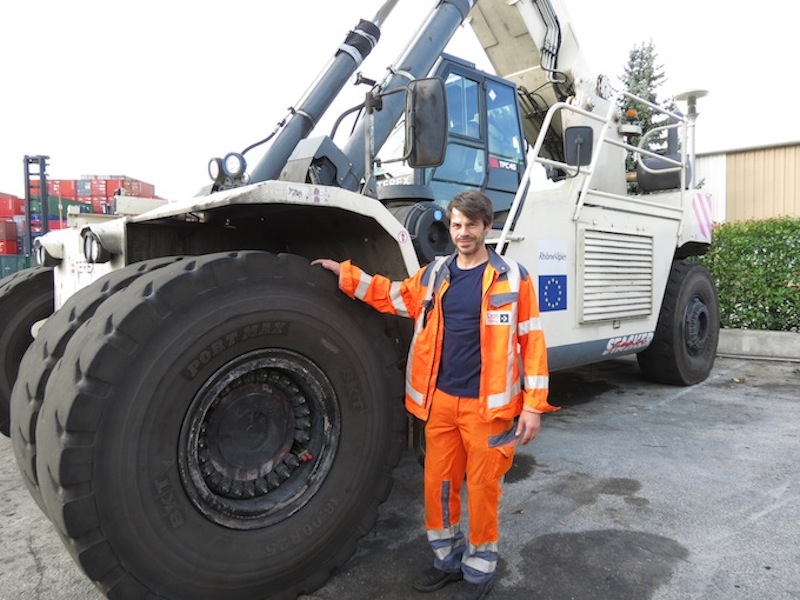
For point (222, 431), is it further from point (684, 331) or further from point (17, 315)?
point (684, 331)

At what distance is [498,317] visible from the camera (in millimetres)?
2371

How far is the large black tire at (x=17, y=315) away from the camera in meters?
3.79

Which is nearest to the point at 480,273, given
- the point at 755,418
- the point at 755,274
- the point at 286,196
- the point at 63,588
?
the point at 286,196

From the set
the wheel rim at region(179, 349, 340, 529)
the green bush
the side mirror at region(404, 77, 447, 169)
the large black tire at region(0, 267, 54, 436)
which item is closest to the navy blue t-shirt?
the wheel rim at region(179, 349, 340, 529)

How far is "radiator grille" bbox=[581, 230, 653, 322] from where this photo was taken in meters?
4.48

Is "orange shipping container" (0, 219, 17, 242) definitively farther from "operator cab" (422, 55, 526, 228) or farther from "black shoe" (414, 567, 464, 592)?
"black shoe" (414, 567, 464, 592)

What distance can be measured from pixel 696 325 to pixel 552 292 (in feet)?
8.79

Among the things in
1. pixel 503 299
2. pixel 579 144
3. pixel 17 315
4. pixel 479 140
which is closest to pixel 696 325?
pixel 579 144

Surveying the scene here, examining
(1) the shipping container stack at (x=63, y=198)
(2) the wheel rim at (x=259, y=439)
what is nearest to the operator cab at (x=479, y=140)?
(2) the wheel rim at (x=259, y=439)

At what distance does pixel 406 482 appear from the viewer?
11.7 feet

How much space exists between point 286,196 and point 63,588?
1.83m

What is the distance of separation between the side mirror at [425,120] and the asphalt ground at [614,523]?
73.5 inches

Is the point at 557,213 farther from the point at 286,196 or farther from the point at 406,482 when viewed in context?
the point at 286,196

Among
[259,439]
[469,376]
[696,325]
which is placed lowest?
[259,439]
